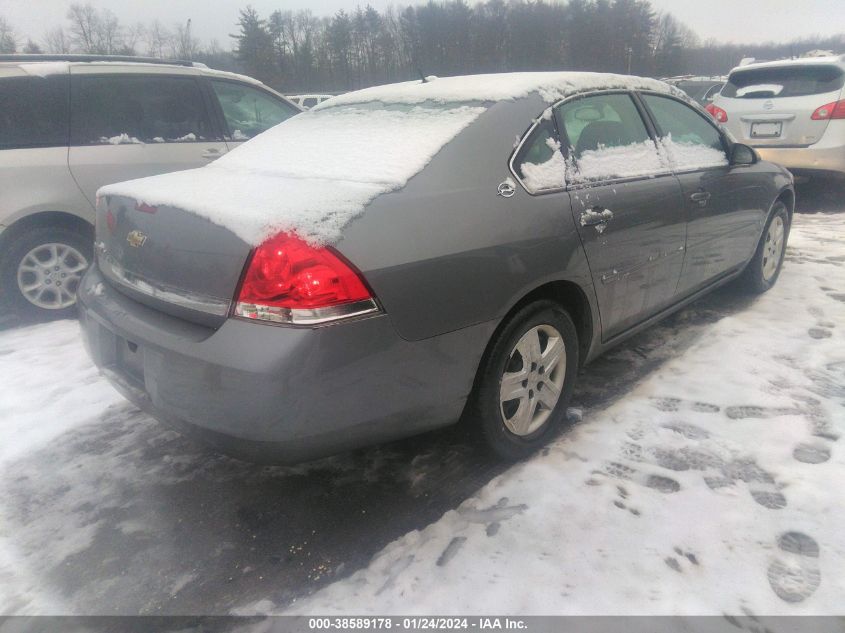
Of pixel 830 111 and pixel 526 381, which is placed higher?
pixel 830 111

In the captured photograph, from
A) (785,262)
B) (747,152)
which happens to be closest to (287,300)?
(747,152)

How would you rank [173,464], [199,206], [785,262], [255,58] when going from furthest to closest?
[255,58]
[785,262]
[173,464]
[199,206]

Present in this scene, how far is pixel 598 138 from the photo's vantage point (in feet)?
9.07

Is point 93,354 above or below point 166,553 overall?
above

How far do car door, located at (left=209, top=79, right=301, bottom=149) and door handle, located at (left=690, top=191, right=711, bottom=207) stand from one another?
3.41m

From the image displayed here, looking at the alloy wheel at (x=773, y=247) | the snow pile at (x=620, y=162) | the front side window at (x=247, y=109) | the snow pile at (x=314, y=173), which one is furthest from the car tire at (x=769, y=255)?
the front side window at (x=247, y=109)

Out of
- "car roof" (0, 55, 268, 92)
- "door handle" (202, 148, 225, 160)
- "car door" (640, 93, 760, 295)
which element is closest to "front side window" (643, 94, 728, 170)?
"car door" (640, 93, 760, 295)

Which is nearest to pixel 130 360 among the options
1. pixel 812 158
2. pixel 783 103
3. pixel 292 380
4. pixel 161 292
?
pixel 161 292

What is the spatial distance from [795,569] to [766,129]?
6.71 meters

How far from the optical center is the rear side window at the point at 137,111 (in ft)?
14.1

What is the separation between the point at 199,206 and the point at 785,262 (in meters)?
5.04

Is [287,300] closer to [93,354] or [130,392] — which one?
[130,392]

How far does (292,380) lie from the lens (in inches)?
66.8

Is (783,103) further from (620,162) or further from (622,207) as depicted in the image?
(622,207)
